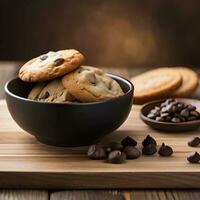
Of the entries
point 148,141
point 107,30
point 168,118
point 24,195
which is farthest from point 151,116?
point 107,30

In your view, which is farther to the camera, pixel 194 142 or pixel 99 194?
pixel 194 142

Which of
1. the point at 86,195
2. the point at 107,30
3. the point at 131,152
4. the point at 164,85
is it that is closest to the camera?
the point at 86,195

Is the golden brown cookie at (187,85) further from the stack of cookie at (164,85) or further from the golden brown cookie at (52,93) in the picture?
the golden brown cookie at (52,93)

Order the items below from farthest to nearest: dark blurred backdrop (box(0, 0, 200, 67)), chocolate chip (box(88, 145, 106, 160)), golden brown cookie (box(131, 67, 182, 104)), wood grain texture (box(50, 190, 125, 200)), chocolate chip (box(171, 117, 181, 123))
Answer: dark blurred backdrop (box(0, 0, 200, 67)) < golden brown cookie (box(131, 67, 182, 104)) < chocolate chip (box(171, 117, 181, 123)) < chocolate chip (box(88, 145, 106, 160)) < wood grain texture (box(50, 190, 125, 200))

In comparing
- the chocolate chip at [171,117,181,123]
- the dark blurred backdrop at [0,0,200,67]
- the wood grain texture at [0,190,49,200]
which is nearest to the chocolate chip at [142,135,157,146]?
the chocolate chip at [171,117,181,123]

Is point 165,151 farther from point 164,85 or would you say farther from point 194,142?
point 164,85

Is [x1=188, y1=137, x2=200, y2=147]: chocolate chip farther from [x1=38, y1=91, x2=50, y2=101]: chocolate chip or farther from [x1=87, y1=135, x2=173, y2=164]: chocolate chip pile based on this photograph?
[x1=38, y1=91, x2=50, y2=101]: chocolate chip
